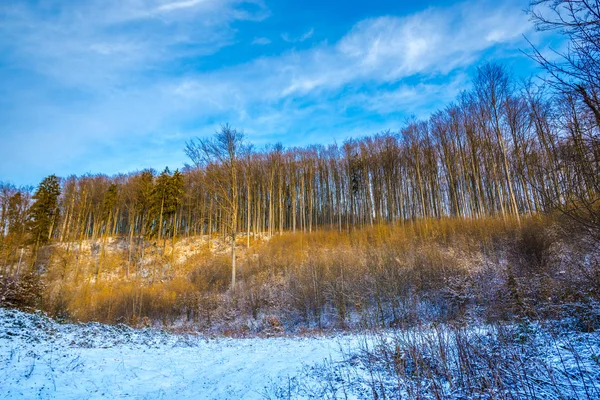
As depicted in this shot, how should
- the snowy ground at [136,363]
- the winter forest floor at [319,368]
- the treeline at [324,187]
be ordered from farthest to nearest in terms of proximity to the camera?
the treeline at [324,187], the snowy ground at [136,363], the winter forest floor at [319,368]

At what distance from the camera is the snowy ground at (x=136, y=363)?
616cm

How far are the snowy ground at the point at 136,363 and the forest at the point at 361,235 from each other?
15.3 feet

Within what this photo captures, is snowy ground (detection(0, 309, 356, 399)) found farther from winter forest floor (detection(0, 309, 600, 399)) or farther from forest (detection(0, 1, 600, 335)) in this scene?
forest (detection(0, 1, 600, 335))

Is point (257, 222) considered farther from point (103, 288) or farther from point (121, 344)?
point (121, 344)

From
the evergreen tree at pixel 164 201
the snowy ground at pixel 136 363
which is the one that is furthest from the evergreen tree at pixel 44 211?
the snowy ground at pixel 136 363

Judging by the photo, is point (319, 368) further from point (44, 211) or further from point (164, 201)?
point (44, 211)

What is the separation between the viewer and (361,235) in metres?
26.0

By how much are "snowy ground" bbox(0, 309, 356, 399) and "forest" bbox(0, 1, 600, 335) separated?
4669mm

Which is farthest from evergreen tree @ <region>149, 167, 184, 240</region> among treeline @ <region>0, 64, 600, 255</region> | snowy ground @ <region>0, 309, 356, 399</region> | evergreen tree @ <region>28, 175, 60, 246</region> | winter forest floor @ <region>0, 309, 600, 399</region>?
winter forest floor @ <region>0, 309, 600, 399</region>

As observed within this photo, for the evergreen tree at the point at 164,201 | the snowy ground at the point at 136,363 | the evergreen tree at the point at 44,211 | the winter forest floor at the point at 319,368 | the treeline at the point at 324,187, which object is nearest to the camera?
the winter forest floor at the point at 319,368

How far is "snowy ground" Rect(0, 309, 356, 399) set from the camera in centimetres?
616

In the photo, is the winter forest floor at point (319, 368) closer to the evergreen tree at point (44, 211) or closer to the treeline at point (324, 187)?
the treeline at point (324, 187)

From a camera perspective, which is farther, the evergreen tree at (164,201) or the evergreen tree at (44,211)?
the evergreen tree at (44,211)

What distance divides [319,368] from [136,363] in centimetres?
526
